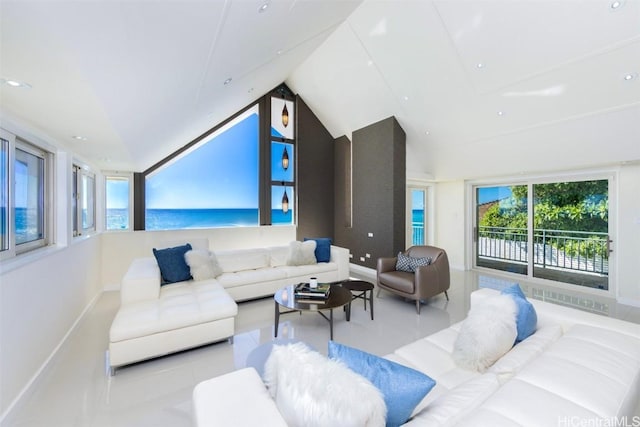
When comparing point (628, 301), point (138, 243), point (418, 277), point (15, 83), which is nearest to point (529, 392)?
point (418, 277)

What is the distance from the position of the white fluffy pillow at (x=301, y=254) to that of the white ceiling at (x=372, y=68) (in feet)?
8.43

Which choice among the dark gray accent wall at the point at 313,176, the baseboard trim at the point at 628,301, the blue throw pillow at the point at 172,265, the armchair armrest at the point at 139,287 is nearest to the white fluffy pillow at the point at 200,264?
the blue throw pillow at the point at 172,265

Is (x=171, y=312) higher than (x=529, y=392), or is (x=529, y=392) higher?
(x=529, y=392)

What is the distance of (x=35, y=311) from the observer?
7.24ft

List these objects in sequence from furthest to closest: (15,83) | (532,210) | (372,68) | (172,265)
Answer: (532,210), (372,68), (172,265), (15,83)

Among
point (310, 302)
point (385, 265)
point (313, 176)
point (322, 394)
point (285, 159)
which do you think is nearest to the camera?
point (322, 394)

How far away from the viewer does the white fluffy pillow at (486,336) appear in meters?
1.61

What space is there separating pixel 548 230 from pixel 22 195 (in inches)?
303

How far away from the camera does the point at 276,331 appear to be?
2971 mm

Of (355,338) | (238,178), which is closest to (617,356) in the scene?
(355,338)

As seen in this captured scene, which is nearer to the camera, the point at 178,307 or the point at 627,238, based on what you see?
the point at 178,307

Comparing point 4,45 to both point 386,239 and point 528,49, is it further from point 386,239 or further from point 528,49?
point 386,239

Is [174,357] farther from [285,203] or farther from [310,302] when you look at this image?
[285,203]

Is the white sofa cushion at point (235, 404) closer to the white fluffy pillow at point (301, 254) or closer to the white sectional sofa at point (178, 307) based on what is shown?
the white sectional sofa at point (178, 307)
